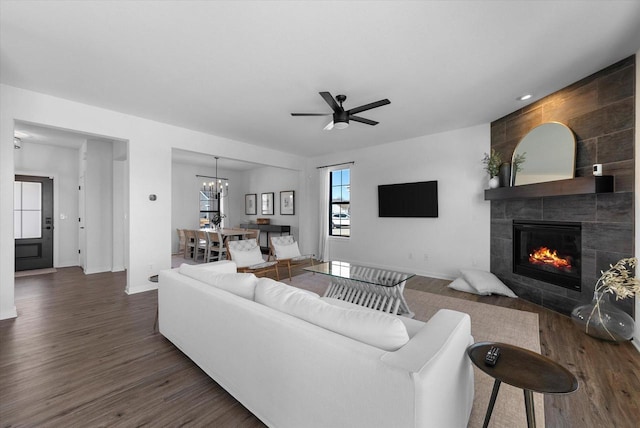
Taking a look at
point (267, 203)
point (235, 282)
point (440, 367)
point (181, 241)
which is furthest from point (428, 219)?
point (181, 241)

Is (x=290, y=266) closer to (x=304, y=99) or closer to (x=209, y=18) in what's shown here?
(x=304, y=99)

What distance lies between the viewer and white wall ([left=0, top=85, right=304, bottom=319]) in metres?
3.09

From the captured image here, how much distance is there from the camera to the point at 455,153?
4.77m

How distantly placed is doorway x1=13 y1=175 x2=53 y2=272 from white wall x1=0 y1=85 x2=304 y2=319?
3214 millimetres

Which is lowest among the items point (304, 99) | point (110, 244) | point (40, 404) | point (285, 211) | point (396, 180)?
point (40, 404)

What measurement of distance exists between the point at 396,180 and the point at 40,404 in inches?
211

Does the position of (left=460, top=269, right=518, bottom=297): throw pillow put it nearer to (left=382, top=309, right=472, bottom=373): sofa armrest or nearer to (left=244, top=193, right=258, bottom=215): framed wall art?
(left=382, top=309, right=472, bottom=373): sofa armrest

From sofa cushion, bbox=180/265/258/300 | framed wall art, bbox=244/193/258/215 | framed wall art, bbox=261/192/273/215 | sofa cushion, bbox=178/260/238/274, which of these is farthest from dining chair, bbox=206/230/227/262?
sofa cushion, bbox=180/265/258/300

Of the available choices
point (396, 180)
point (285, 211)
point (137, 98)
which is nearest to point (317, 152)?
point (396, 180)

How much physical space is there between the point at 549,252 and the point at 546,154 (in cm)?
124

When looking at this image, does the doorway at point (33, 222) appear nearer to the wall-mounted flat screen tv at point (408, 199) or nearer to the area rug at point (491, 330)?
the area rug at point (491, 330)

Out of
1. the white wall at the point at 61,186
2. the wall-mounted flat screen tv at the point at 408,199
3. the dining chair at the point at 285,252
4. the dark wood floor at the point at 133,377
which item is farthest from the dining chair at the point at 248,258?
the white wall at the point at 61,186

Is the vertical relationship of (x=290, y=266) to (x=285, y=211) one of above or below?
below

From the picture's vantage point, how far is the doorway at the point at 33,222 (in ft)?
17.8
